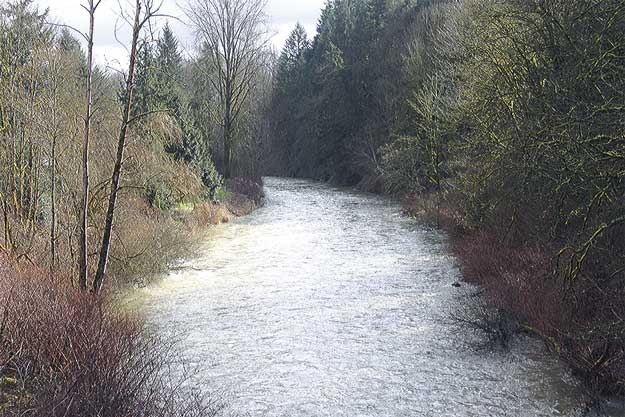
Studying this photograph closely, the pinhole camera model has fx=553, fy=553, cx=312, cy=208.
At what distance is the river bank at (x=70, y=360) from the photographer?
5.35 metres

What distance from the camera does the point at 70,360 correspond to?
6.36m

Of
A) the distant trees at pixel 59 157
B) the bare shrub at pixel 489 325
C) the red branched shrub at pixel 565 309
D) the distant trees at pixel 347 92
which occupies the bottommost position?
the bare shrub at pixel 489 325

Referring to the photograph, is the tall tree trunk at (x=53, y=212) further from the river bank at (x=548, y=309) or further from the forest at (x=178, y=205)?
the river bank at (x=548, y=309)

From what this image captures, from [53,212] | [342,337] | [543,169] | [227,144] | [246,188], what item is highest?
[227,144]

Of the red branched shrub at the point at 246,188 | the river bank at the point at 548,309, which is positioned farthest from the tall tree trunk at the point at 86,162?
the red branched shrub at the point at 246,188

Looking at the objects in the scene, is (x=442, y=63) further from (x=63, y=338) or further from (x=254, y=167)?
(x=63, y=338)

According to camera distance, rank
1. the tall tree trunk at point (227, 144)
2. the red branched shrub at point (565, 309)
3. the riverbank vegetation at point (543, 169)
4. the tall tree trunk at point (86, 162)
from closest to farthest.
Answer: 1. the riverbank vegetation at point (543, 169)
2. the red branched shrub at point (565, 309)
3. the tall tree trunk at point (86, 162)
4. the tall tree trunk at point (227, 144)

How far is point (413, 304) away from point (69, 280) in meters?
6.95

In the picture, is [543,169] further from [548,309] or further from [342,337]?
[342,337]

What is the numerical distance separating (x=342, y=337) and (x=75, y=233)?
5.49 meters

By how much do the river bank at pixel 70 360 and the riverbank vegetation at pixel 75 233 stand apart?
0.07ft

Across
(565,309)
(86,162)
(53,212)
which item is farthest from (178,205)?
(565,309)

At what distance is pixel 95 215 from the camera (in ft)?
39.2

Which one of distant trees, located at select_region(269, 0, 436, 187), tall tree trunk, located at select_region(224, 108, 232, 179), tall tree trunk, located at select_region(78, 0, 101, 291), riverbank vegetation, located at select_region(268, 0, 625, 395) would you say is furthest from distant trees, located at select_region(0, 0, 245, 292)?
tall tree trunk, located at select_region(224, 108, 232, 179)
